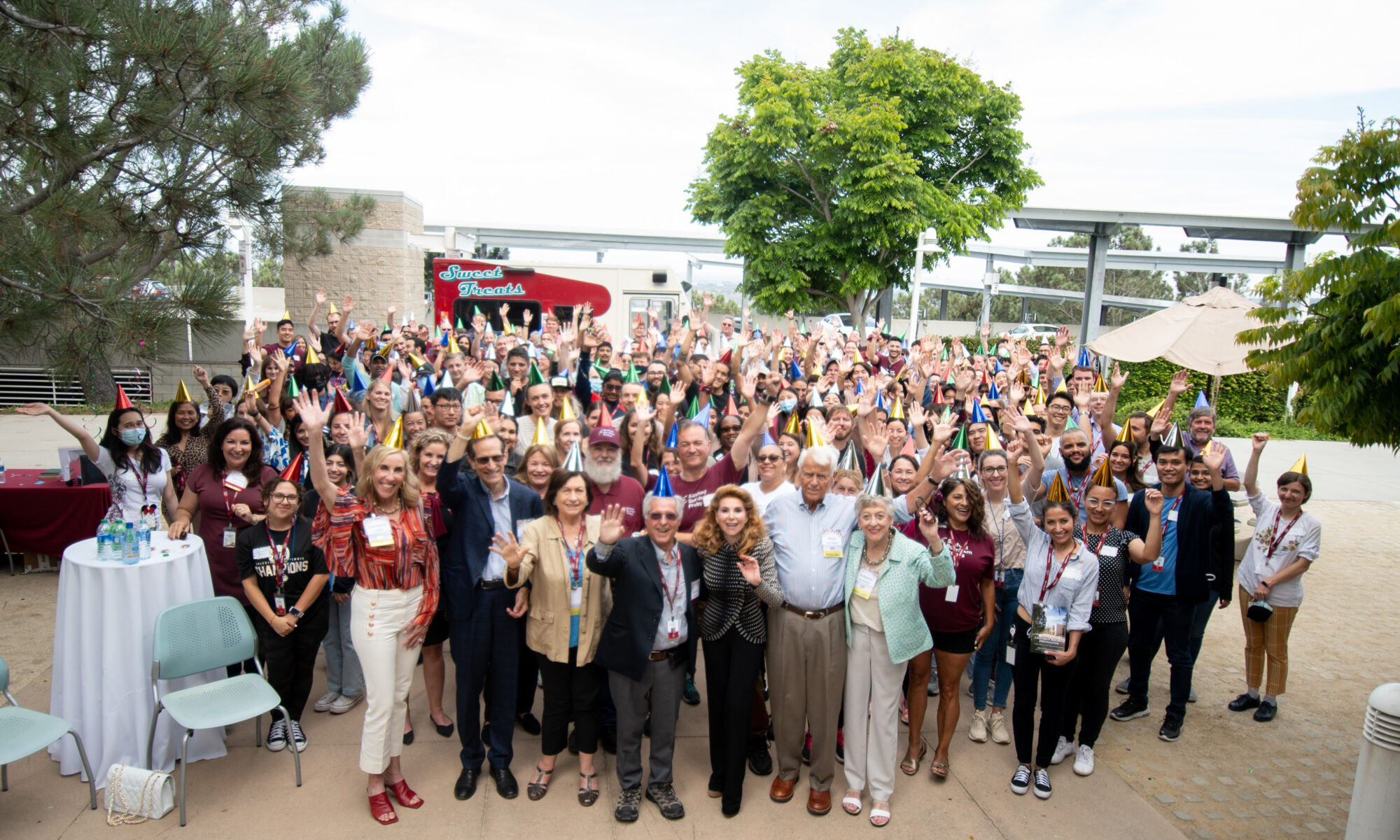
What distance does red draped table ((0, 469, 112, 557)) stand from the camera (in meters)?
7.19

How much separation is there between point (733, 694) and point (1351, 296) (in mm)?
3680

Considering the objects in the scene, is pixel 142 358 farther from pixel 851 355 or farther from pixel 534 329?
pixel 534 329

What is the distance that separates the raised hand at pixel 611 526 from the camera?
13.0 ft

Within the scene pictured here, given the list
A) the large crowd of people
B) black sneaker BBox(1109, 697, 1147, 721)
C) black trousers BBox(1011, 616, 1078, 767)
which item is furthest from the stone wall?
black trousers BBox(1011, 616, 1078, 767)

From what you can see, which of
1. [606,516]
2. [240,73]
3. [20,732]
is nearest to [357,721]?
[20,732]

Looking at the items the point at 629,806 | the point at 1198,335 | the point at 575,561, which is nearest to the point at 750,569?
the point at 575,561

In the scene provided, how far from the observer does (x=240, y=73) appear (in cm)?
414

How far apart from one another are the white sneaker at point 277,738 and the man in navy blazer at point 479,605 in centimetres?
115

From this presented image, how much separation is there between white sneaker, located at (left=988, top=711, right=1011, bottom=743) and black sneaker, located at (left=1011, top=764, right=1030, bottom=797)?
0.47 metres

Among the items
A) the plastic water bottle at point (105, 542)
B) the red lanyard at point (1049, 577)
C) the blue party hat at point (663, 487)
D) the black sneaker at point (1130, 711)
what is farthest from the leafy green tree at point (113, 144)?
the black sneaker at point (1130, 711)

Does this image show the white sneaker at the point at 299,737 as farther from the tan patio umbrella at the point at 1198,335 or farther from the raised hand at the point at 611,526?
the tan patio umbrella at the point at 1198,335

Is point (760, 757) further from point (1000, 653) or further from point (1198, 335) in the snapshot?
point (1198, 335)

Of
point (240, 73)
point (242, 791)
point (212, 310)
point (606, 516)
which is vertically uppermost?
point (240, 73)

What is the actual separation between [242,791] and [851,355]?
26.6ft
